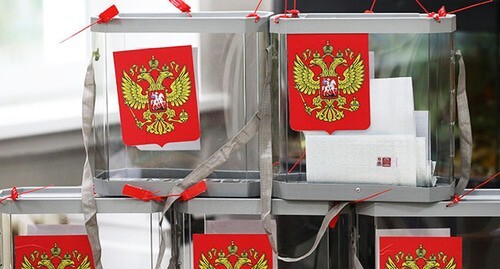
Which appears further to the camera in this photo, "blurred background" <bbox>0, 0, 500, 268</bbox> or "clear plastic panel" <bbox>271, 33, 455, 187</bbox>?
"blurred background" <bbox>0, 0, 500, 268</bbox>

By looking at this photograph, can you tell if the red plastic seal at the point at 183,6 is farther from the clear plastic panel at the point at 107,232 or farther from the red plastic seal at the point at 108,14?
the clear plastic panel at the point at 107,232

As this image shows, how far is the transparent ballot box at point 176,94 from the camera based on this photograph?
1565mm

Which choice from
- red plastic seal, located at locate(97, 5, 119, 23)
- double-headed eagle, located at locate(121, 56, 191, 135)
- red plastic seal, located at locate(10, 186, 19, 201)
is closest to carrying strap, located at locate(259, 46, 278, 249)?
Result: double-headed eagle, located at locate(121, 56, 191, 135)

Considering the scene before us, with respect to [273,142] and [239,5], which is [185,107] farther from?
[239,5]

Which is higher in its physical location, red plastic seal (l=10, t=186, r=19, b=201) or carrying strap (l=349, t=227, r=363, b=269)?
red plastic seal (l=10, t=186, r=19, b=201)

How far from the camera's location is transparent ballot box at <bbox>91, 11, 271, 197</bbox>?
1.57 meters

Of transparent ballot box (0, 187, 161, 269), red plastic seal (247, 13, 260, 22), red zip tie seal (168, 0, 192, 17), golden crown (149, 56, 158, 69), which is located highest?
red zip tie seal (168, 0, 192, 17)

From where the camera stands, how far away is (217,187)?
5.28ft

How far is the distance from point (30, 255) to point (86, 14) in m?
0.87

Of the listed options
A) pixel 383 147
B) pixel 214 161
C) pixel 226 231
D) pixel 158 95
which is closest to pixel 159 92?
pixel 158 95

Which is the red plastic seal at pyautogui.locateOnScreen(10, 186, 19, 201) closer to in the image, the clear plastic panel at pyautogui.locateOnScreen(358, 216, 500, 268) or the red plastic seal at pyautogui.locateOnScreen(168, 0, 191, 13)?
the red plastic seal at pyautogui.locateOnScreen(168, 0, 191, 13)

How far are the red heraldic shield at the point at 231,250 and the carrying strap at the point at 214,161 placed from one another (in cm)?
6

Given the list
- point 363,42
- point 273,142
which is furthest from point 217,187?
point 363,42

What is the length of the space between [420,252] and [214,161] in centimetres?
34
